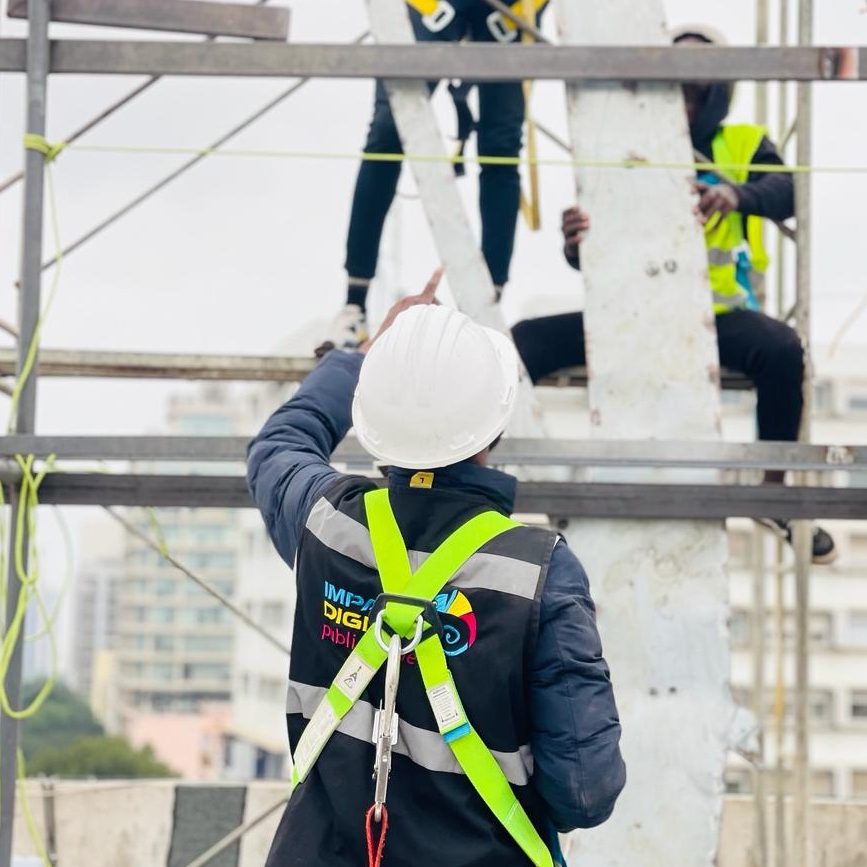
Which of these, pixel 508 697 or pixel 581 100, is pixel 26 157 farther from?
pixel 508 697

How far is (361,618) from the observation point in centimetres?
273

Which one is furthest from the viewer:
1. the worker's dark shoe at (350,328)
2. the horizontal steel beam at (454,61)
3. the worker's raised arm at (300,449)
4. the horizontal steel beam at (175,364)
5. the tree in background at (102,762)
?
the tree in background at (102,762)

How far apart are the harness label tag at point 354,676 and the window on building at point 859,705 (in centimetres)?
6305

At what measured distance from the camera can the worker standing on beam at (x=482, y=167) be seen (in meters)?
5.20

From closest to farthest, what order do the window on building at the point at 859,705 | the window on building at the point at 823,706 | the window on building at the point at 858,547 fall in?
the window on building at the point at 823,706
the window on building at the point at 859,705
the window on building at the point at 858,547

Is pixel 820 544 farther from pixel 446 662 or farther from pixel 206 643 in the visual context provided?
pixel 206 643

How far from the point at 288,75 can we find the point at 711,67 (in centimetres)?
126

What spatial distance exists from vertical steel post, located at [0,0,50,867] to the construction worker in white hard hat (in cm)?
149

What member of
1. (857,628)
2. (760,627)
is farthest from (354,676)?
(857,628)

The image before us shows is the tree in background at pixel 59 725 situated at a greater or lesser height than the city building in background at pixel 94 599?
lesser

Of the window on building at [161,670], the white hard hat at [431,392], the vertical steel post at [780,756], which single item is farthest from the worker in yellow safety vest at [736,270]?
the window on building at [161,670]

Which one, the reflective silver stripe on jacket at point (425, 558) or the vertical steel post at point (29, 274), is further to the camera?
the vertical steel post at point (29, 274)

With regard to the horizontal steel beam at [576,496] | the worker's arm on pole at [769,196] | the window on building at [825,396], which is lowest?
the horizontal steel beam at [576,496]

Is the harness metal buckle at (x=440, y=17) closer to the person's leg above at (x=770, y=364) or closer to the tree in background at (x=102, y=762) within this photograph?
the person's leg above at (x=770, y=364)
